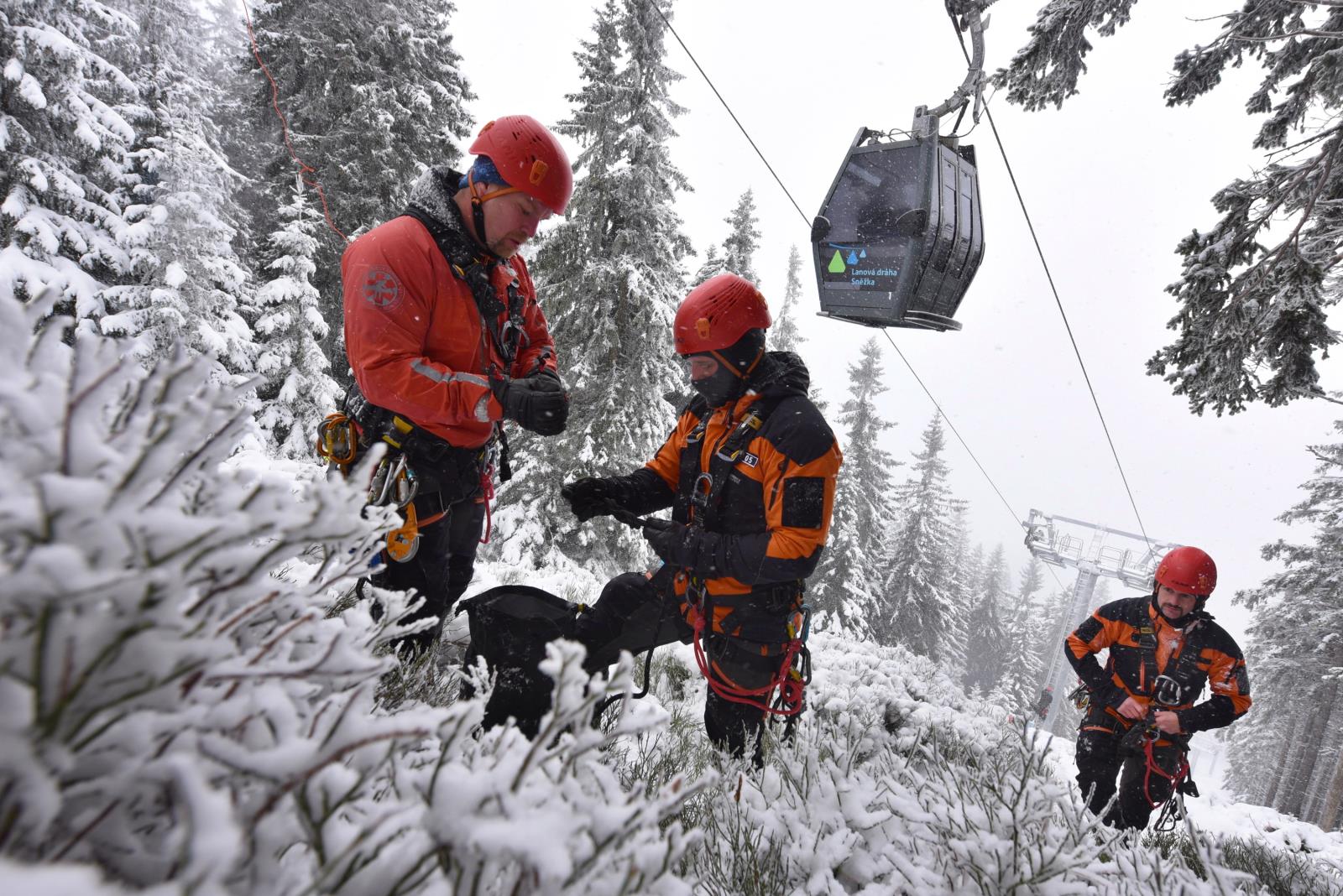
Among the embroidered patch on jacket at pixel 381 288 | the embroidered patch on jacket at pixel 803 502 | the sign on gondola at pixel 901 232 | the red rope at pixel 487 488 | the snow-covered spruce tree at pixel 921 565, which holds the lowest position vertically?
the snow-covered spruce tree at pixel 921 565

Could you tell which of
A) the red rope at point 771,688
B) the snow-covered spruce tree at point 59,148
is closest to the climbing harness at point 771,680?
the red rope at point 771,688

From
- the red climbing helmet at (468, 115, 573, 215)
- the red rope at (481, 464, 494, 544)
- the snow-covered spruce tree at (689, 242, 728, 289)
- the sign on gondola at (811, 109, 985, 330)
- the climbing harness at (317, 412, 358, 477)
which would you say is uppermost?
the snow-covered spruce tree at (689, 242, 728, 289)

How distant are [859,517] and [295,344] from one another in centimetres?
1948

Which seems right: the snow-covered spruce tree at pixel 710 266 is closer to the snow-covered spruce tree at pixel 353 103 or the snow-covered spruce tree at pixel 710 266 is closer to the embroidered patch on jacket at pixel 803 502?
the snow-covered spruce tree at pixel 353 103

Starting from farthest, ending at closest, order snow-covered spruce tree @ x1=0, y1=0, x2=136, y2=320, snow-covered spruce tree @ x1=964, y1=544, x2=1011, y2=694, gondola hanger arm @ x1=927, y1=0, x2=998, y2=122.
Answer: snow-covered spruce tree @ x1=964, y1=544, x2=1011, y2=694 → snow-covered spruce tree @ x1=0, y1=0, x2=136, y2=320 → gondola hanger arm @ x1=927, y1=0, x2=998, y2=122

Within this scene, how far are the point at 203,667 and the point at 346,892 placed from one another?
1.09 ft

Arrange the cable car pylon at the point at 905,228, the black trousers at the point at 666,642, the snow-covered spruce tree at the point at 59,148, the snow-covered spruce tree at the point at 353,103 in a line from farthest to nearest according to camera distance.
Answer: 1. the snow-covered spruce tree at the point at 353,103
2. the snow-covered spruce tree at the point at 59,148
3. the cable car pylon at the point at 905,228
4. the black trousers at the point at 666,642

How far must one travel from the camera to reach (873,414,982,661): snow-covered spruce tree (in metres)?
26.9

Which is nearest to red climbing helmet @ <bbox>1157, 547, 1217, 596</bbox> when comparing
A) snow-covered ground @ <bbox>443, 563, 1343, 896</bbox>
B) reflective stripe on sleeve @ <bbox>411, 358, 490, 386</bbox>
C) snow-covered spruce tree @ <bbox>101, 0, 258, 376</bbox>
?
snow-covered ground @ <bbox>443, 563, 1343, 896</bbox>

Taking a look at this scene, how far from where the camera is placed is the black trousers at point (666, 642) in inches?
124

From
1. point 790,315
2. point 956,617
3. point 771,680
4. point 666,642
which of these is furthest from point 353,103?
point 956,617

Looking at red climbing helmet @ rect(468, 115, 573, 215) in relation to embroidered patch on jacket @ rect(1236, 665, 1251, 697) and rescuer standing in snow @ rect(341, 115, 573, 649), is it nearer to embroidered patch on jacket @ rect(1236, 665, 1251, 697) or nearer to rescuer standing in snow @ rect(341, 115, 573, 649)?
rescuer standing in snow @ rect(341, 115, 573, 649)

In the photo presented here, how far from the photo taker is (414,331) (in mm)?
2844

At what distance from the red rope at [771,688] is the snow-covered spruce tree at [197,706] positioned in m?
2.22
